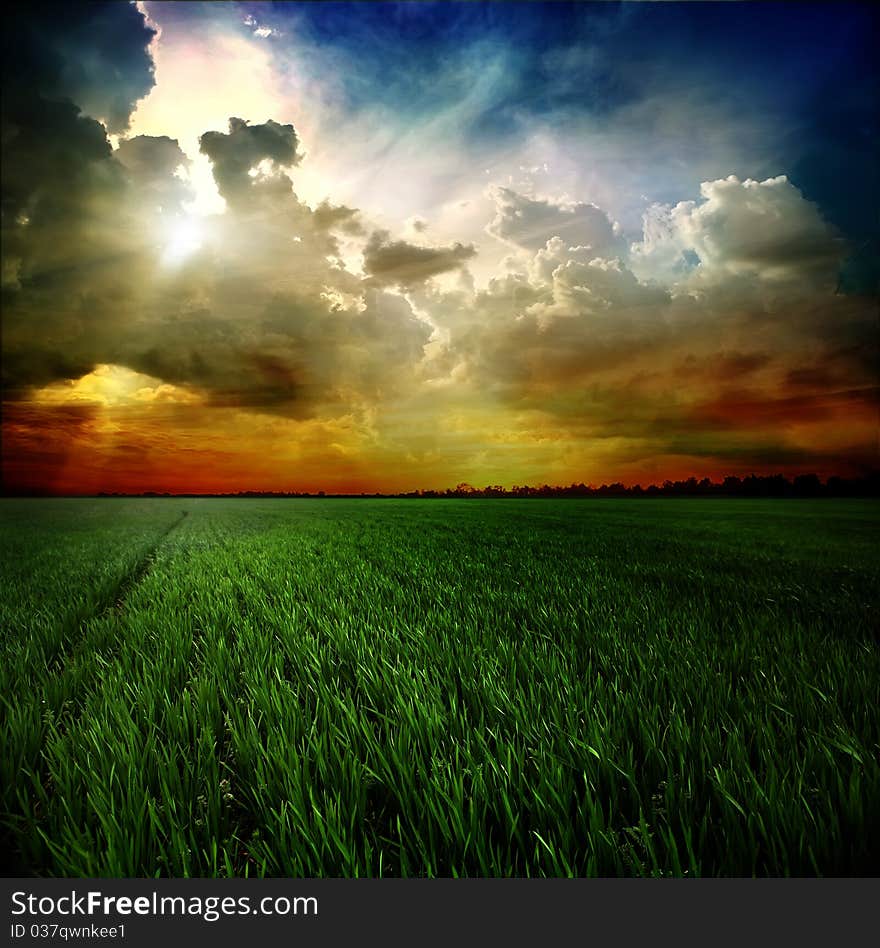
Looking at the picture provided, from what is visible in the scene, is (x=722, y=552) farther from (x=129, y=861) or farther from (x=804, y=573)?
(x=129, y=861)

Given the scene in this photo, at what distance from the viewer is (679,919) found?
1189 mm

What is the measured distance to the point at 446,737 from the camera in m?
2.01

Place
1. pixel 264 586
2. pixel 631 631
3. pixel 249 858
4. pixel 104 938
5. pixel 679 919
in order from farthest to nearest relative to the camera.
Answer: pixel 264 586
pixel 631 631
pixel 249 858
pixel 104 938
pixel 679 919

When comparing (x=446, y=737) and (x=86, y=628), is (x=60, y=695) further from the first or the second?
(x=446, y=737)

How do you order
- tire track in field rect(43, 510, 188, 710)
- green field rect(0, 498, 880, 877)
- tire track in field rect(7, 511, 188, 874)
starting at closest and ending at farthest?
1. green field rect(0, 498, 880, 877)
2. tire track in field rect(7, 511, 188, 874)
3. tire track in field rect(43, 510, 188, 710)

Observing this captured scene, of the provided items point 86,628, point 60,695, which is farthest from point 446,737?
point 86,628

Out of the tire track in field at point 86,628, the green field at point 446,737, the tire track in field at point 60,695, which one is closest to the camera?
the green field at point 446,737

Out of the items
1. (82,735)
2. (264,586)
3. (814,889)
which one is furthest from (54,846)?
(264,586)

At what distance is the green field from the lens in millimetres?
1391

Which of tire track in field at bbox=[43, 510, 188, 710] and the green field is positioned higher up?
the green field

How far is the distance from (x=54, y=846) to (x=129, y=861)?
0.27 m

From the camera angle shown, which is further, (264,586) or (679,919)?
(264,586)

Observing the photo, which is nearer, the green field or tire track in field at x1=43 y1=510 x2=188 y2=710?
the green field

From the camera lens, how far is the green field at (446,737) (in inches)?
54.7
